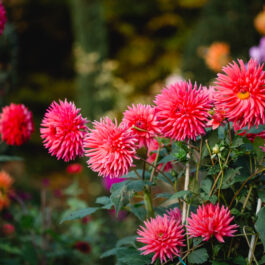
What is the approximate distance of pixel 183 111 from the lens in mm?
655

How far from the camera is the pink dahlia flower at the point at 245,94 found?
2.02 ft

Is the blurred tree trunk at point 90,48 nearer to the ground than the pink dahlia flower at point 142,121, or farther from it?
farther from it

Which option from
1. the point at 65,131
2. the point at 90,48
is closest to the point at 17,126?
the point at 65,131

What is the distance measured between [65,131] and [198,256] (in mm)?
340

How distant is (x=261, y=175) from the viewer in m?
0.74

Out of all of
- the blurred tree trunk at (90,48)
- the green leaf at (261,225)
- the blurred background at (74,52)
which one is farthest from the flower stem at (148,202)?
the blurred background at (74,52)

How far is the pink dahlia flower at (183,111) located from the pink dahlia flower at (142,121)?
28mm

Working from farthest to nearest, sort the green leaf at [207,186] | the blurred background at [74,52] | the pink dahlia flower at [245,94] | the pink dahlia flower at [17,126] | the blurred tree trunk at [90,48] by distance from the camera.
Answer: the blurred background at [74,52] < the blurred tree trunk at [90,48] < the pink dahlia flower at [17,126] < the green leaf at [207,186] < the pink dahlia flower at [245,94]

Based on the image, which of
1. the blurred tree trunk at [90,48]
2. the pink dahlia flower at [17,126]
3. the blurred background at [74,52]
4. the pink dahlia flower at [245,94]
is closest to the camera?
the pink dahlia flower at [245,94]

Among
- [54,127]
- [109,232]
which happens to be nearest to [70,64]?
[109,232]

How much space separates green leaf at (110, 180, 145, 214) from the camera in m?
0.71

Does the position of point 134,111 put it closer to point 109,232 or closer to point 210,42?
point 109,232

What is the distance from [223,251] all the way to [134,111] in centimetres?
33

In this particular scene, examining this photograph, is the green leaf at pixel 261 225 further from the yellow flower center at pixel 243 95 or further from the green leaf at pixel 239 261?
the yellow flower center at pixel 243 95
